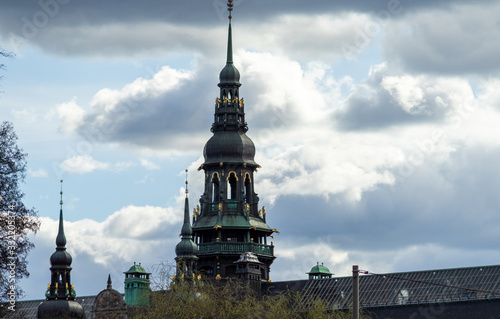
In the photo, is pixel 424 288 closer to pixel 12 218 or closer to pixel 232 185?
pixel 232 185

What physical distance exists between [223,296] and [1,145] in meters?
47.7

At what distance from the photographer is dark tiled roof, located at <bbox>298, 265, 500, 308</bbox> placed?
6216 inches

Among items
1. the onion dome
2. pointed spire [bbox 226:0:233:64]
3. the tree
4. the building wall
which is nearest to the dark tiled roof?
the building wall

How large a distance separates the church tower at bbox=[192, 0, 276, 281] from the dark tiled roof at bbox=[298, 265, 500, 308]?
14.3 m

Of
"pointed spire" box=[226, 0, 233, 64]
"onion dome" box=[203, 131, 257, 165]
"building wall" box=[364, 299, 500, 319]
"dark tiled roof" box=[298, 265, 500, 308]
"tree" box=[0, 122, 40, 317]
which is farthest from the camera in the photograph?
"pointed spire" box=[226, 0, 233, 64]

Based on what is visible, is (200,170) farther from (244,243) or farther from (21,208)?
(21,208)

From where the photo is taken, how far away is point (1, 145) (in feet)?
200

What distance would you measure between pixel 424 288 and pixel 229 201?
109 feet

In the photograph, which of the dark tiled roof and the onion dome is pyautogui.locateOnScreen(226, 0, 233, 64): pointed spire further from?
the dark tiled roof

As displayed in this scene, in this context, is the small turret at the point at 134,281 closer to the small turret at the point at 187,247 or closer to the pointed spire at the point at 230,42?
the small turret at the point at 187,247

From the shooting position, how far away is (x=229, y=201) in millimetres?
181625

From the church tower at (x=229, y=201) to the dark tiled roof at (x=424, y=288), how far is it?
46.9ft

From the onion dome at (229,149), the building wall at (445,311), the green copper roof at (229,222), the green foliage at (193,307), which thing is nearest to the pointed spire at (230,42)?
the onion dome at (229,149)

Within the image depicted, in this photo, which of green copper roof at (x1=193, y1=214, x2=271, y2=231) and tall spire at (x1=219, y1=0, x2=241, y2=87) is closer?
green copper roof at (x1=193, y1=214, x2=271, y2=231)
